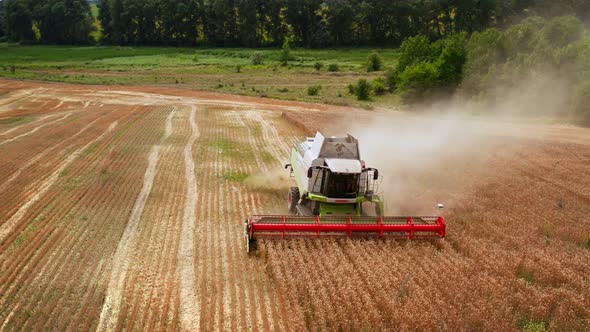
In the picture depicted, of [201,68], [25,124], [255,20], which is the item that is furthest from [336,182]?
[255,20]

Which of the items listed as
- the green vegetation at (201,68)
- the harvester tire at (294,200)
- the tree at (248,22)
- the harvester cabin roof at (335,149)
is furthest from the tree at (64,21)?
the harvester cabin roof at (335,149)

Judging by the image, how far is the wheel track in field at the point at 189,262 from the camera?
36.3ft

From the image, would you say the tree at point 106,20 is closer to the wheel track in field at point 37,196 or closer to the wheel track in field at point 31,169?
the wheel track in field at point 31,169

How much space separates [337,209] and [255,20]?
103 meters

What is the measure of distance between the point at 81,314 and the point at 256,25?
108 m

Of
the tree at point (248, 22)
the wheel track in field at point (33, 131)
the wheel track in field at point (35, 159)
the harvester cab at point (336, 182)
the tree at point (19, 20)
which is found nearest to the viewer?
the harvester cab at point (336, 182)

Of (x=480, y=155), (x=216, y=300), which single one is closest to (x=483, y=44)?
(x=480, y=155)

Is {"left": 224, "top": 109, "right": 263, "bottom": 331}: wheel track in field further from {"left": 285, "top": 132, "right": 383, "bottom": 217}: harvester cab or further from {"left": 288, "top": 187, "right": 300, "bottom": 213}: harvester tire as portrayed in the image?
{"left": 285, "top": 132, "right": 383, "bottom": 217}: harvester cab

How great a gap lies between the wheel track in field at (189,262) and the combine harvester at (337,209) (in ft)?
6.03

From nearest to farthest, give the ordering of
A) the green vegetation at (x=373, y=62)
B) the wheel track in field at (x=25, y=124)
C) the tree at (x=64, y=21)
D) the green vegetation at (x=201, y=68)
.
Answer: the wheel track in field at (x=25, y=124)
the green vegetation at (x=201, y=68)
the green vegetation at (x=373, y=62)
the tree at (x=64, y=21)

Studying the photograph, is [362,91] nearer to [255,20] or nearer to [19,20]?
[255,20]

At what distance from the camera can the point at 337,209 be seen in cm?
1566

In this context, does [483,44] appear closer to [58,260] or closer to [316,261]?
[316,261]

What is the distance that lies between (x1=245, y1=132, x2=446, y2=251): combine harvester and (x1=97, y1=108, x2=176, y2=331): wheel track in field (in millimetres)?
3543
